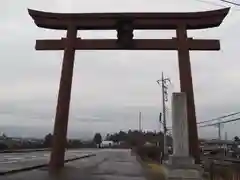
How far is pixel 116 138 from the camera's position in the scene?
131000 millimetres

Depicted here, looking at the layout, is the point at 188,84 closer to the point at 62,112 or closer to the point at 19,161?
the point at 62,112

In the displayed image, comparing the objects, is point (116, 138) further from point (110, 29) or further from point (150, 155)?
point (110, 29)

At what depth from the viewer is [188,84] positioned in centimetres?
1805

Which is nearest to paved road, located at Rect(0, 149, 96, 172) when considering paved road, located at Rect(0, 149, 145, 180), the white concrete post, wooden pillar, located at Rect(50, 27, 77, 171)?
paved road, located at Rect(0, 149, 145, 180)

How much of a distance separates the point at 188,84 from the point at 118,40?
3.99 meters

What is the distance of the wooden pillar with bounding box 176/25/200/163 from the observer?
17.5 m

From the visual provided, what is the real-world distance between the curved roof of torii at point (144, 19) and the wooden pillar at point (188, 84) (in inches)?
21.8

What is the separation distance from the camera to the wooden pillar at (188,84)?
688 inches

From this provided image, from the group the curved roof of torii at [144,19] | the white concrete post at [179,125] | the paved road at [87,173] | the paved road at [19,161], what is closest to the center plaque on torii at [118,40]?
the curved roof of torii at [144,19]

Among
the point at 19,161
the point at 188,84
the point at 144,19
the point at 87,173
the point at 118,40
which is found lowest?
the point at 87,173

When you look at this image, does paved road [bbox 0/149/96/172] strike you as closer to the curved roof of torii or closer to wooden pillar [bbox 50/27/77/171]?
wooden pillar [bbox 50/27/77/171]

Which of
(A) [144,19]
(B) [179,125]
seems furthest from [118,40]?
(B) [179,125]

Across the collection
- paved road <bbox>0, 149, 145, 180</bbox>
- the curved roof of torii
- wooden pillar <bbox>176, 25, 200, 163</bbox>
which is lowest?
paved road <bbox>0, 149, 145, 180</bbox>

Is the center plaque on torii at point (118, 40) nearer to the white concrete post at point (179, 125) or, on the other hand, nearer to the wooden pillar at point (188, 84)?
the wooden pillar at point (188, 84)
